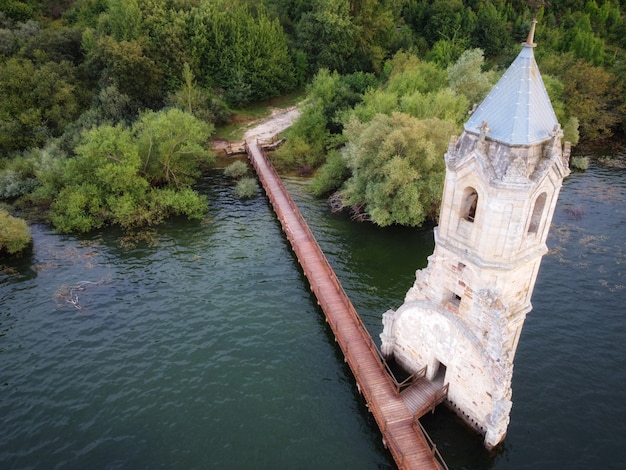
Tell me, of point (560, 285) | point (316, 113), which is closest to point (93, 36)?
point (316, 113)

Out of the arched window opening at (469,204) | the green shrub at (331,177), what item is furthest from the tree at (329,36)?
the arched window opening at (469,204)

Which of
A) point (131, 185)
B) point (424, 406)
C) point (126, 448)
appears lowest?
point (126, 448)

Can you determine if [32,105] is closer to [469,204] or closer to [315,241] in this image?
[315,241]

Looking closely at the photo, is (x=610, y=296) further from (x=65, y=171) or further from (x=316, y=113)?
(x=65, y=171)

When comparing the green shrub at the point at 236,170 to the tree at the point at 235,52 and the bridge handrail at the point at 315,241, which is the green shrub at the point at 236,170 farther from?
the tree at the point at 235,52

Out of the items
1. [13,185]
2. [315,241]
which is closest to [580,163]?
[315,241]

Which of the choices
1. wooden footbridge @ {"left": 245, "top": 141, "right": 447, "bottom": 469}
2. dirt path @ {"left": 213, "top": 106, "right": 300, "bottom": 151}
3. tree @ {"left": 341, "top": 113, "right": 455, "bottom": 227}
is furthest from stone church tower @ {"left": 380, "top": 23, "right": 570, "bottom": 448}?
dirt path @ {"left": 213, "top": 106, "right": 300, "bottom": 151}

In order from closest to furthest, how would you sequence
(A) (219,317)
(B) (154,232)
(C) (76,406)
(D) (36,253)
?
1. (C) (76,406)
2. (A) (219,317)
3. (D) (36,253)
4. (B) (154,232)
